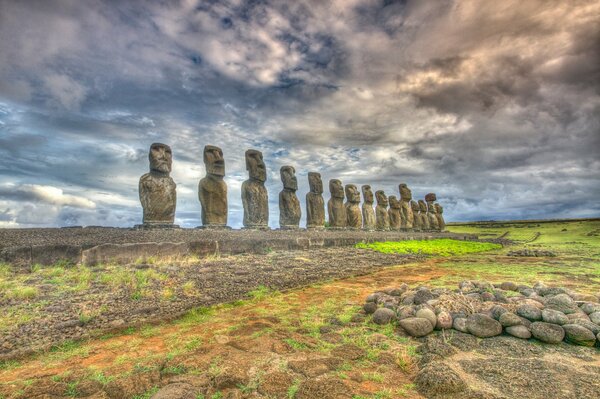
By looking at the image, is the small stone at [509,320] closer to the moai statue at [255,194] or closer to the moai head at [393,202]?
the moai statue at [255,194]

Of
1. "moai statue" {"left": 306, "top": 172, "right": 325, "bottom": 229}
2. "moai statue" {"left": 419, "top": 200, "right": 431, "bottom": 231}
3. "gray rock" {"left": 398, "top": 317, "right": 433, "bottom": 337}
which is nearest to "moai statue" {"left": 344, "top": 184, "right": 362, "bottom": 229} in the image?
"moai statue" {"left": 306, "top": 172, "right": 325, "bottom": 229}

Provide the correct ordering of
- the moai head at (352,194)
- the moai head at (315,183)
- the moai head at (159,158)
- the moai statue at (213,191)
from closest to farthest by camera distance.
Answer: the moai head at (159,158) < the moai statue at (213,191) < the moai head at (315,183) < the moai head at (352,194)

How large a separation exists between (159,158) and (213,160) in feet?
6.60

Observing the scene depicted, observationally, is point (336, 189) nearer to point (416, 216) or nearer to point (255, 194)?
point (255, 194)

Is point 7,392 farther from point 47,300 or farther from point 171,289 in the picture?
point 171,289

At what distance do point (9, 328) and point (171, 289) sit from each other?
5.91ft

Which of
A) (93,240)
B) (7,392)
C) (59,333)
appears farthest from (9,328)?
(93,240)

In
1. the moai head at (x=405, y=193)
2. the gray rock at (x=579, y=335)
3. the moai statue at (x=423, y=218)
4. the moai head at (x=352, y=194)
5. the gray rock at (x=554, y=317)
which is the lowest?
the gray rock at (x=579, y=335)

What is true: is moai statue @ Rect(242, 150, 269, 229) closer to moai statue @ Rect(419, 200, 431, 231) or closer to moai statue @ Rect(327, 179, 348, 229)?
moai statue @ Rect(327, 179, 348, 229)

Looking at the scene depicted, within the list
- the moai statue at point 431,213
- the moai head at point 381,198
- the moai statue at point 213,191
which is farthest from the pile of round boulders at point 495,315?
the moai statue at point 431,213

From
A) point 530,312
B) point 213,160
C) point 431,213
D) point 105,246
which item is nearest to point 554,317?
point 530,312

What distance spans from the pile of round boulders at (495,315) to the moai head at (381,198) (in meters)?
21.7

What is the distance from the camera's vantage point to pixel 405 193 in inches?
1174

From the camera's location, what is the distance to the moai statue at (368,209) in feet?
75.7
